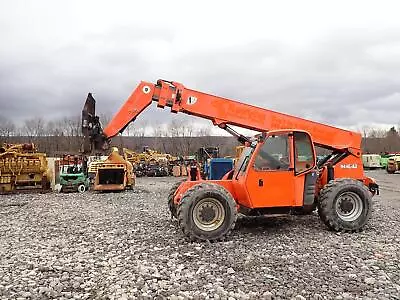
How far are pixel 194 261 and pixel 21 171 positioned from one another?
1393cm

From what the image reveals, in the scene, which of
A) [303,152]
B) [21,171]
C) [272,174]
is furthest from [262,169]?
[21,171]

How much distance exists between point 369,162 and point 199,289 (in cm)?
4769

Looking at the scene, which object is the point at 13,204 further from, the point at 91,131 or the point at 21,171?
the point at 91,131

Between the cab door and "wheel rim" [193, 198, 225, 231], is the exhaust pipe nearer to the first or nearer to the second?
"wheel rim" [193, 198, 225, 231]

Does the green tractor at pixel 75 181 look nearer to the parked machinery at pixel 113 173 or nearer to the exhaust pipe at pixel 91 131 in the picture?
the parked machinery at pixel 113 173

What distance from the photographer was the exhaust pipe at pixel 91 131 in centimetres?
978

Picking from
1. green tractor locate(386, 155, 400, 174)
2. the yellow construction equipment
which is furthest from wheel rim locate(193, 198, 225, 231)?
green tractor locate(386, 155, 400, 174)

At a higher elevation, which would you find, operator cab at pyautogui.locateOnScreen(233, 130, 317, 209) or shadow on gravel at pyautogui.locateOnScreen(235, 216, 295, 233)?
operator cab at pyautogui.locateOnScreen(233, 130, 317, 209)

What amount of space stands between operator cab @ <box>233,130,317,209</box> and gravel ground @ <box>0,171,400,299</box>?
2.38 ft

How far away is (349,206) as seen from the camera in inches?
337

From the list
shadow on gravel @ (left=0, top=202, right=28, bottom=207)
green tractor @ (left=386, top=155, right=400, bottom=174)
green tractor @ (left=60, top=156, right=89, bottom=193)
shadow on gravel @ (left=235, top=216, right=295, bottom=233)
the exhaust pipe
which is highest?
the exhaust pipe

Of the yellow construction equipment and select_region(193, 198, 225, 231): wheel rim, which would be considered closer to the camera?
select_region(193, 198, 225, 231): wheel rim

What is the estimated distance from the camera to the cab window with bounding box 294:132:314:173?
8464 mm

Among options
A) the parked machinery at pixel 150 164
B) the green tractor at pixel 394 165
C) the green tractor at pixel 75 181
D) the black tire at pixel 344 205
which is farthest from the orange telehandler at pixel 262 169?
the green tractor at pixel 394 165
